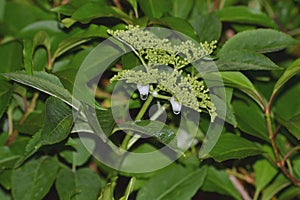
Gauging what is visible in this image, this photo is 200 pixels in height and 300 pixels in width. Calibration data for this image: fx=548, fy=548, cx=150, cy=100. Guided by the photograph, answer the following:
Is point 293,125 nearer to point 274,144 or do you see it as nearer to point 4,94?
point 274,144

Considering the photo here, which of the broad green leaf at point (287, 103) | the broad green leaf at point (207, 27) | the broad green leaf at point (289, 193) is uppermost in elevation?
the broad green leaf at point (207, 27)

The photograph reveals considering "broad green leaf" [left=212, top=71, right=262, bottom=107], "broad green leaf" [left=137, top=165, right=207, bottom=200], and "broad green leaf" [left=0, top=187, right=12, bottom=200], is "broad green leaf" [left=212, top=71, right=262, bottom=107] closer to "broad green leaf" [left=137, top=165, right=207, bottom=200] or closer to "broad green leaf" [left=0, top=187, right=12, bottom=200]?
"broad green leaf" [left=137, top=165, right=207, bottom=200]

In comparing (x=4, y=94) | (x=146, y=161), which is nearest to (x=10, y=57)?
(x=4, y=94)

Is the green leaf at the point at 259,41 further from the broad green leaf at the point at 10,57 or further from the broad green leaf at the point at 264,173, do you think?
the broad green leaf at the point at 10,57

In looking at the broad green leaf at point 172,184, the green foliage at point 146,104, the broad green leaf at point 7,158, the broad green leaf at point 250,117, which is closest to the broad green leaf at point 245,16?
the green foliage at point 146,104

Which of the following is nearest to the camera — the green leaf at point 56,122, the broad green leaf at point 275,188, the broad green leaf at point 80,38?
the green leaf at point 56,122

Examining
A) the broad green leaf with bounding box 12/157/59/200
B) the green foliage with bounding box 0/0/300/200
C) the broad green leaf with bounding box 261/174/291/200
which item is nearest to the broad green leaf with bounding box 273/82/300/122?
the green foliage with bounding box 0/0/300/200
